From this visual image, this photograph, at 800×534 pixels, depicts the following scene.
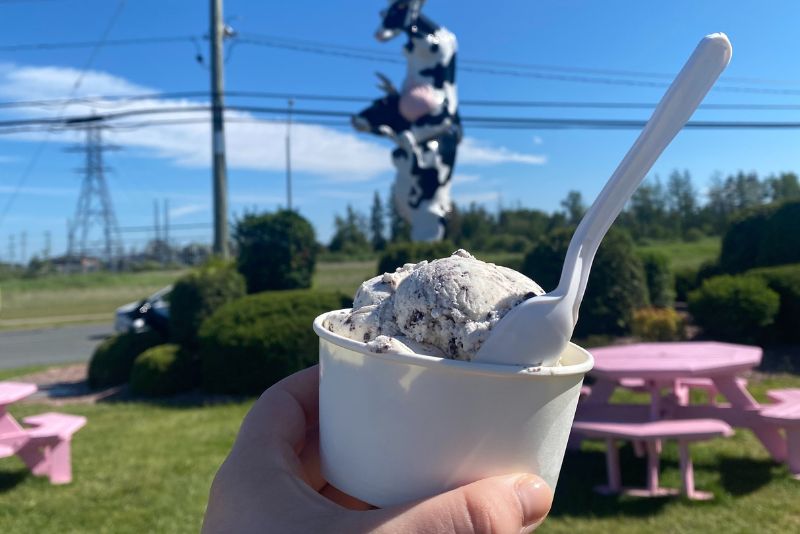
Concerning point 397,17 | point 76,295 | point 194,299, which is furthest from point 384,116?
point 76,295

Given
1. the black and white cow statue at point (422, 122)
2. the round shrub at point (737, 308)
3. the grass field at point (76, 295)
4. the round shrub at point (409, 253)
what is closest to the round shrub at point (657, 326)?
the round shrub at point (737, 308)

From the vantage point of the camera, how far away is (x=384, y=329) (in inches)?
48.7

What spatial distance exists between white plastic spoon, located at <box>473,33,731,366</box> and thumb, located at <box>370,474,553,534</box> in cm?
26

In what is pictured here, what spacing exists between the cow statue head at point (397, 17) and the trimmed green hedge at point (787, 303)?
26.6ft

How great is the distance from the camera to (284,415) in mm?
1526

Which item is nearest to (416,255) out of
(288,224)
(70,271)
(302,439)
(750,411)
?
(288,224)

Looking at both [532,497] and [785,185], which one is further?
[785,185]

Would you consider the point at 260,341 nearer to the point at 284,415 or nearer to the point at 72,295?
the point at 284,415

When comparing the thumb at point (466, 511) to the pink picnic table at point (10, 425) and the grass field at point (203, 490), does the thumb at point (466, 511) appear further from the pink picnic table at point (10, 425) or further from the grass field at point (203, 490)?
the pink picnic table at point (10, 425)

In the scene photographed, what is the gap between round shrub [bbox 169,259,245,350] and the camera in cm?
854

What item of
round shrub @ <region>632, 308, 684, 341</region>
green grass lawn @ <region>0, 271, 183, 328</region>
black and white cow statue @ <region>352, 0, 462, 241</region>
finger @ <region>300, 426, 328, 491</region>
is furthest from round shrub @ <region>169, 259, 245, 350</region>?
green grass lawn @ <region>0, 271, 183, 328</region>

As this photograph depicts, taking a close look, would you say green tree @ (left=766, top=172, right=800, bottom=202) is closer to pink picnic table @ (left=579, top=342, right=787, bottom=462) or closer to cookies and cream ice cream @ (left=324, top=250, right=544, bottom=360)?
pink picnic table @ (left=579, top=342, right=787, bottom=462)

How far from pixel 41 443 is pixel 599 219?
5.08 meters

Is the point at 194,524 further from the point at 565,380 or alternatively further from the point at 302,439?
the point at 565,380
